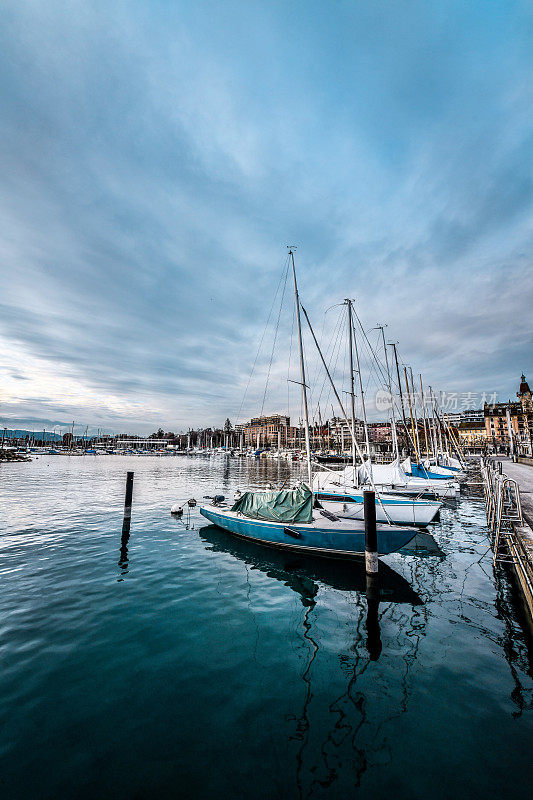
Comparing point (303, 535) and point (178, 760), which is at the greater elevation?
point (303, 535)

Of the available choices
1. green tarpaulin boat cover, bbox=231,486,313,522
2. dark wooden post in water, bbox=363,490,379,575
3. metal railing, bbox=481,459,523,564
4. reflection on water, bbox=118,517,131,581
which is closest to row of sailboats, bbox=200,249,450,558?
green tarpaulin boat cover, bbox=231,486,313,522

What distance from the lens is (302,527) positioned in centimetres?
1517

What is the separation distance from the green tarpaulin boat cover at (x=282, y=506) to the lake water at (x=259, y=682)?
238 centimetres

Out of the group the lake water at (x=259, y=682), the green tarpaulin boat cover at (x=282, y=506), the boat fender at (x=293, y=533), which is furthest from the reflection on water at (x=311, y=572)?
the green tarpaulin boat cover at (x=282, y=506)

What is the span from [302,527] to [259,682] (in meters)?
8.24

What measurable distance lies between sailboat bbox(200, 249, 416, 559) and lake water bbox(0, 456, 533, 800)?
1.11 meters

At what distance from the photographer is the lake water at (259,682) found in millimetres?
5082

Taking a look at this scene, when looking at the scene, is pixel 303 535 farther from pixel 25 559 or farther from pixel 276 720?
pixel 25 559

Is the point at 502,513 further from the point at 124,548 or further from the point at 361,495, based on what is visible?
the point at 124,548

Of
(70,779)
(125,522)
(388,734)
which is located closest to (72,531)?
(125,522)

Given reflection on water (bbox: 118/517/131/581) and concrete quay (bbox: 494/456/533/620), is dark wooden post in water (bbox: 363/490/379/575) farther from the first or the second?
reflection on water (bbox: 118/517/131/581)

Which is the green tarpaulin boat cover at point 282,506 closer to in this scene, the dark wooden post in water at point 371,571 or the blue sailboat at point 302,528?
the blue sailboat at point 302,528

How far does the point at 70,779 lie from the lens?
4922 mm

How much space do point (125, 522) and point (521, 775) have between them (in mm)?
20859
